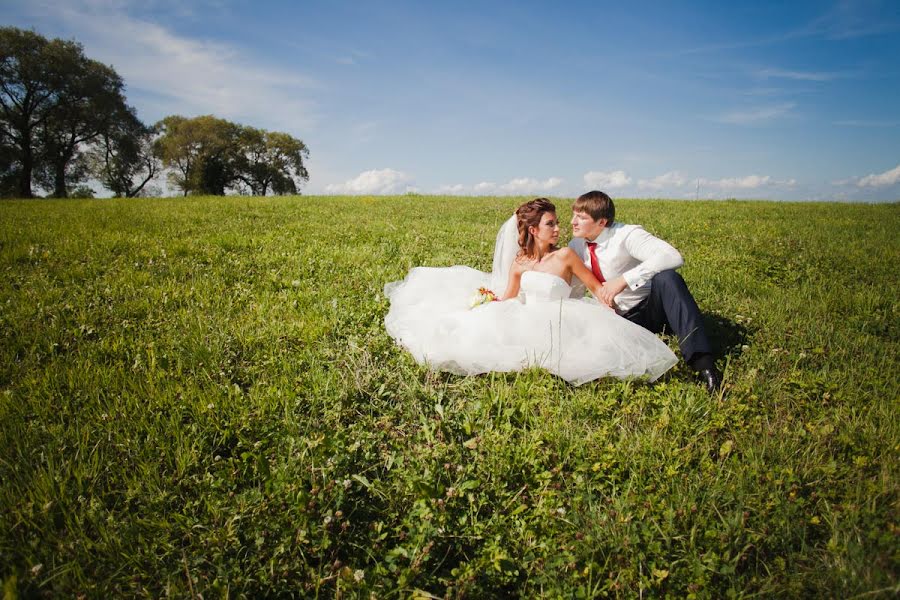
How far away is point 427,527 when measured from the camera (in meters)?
2.55

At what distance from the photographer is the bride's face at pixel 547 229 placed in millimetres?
5914

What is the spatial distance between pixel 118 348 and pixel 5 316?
2009mm

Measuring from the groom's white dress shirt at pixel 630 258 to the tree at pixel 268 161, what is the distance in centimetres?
6232

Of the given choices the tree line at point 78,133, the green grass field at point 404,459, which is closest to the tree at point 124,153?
the tree line at point 78,133

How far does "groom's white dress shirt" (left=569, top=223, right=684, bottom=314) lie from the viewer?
5.06 meters

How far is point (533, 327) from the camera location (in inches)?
188

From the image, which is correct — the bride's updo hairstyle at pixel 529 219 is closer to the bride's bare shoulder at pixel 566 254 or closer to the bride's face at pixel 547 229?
the bride's face at pixel 547 229

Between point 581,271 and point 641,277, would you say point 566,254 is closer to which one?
point 581,271

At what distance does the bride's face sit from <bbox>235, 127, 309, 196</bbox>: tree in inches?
2428

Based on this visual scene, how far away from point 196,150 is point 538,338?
2388 inches

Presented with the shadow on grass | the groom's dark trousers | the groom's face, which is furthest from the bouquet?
the shadow on grass

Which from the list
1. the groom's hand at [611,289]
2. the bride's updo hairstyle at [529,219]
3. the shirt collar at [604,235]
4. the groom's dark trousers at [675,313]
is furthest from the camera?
the bride's updo hairstyle at [529,219]

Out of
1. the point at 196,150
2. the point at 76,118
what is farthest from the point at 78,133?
the point at 196,150

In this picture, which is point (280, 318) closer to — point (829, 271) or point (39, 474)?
point (39, 474)
